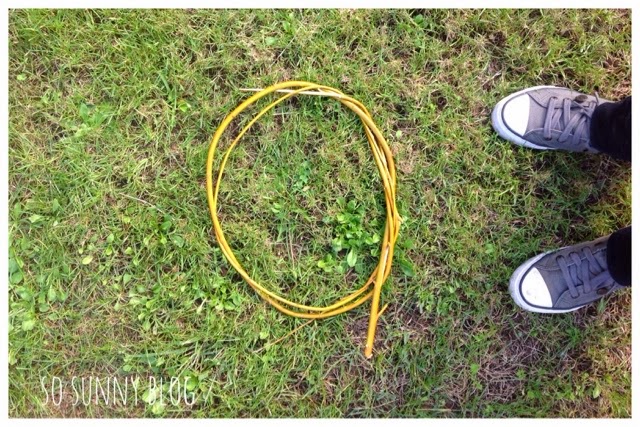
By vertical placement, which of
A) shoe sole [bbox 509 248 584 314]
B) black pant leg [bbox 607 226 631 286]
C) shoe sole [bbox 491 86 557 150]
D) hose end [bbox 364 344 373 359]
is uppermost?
shoe sole [bbox 491 86 557 150]

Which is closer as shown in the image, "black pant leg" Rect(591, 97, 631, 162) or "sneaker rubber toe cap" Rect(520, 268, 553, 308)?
"black pant leg" Rect(591, 97, 631, 162)

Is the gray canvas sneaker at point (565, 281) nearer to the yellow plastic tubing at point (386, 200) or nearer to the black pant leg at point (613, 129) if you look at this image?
the black pant leg at point (613, 129)

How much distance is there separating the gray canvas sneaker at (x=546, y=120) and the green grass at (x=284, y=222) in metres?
0.05

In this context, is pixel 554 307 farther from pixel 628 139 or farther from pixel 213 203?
pixel 213 203

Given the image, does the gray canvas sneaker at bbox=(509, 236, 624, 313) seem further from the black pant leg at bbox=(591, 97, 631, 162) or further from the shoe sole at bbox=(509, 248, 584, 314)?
the black pant leg at bbox=(591, 97, 631, 162)

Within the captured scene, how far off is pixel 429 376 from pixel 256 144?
3.12 ft

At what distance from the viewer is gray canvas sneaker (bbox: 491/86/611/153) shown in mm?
1798

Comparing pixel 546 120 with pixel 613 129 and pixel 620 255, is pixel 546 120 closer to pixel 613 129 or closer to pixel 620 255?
pixel 613 129

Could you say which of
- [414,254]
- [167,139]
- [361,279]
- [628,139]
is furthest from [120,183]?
[628,139]

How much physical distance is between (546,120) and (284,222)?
35.7 inches

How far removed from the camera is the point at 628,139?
5.45 ft

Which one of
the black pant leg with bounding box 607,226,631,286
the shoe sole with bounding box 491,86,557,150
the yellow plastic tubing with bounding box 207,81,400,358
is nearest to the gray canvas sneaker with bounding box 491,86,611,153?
the shoe sole with bounding box 491,86,557,150

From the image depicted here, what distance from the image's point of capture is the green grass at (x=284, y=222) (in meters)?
1.83

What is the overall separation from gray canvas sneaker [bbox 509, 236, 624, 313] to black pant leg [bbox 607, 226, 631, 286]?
3cm
